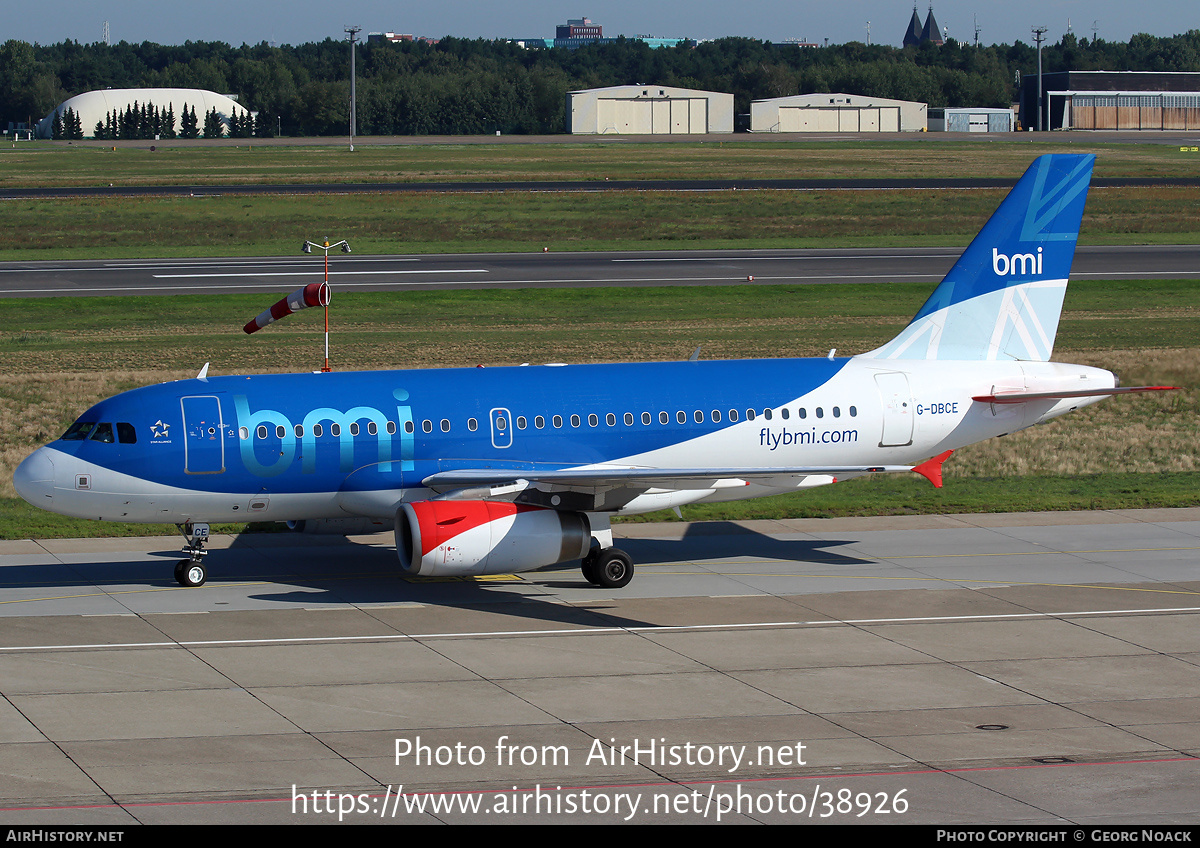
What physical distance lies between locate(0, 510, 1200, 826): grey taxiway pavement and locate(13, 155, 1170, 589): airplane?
5.46 feet

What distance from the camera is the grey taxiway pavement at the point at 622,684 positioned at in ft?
58.8

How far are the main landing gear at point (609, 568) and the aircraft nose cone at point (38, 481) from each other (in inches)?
415

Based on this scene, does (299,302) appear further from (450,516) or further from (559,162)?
(559,162)

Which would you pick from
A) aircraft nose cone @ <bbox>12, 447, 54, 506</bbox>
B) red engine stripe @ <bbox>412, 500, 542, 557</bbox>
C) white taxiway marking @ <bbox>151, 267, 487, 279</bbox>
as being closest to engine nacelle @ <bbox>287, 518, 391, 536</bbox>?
red engine stripe @ <bbox>412, 500, 542, 557</bbox>

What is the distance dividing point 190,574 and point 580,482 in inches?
320

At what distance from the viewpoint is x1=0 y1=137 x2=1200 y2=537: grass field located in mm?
41594

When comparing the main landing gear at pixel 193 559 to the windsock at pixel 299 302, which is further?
the windsock at pixel 299 302

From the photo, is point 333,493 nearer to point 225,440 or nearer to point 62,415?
point 225,440

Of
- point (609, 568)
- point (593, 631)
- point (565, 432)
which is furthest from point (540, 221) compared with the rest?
point (593, 631)

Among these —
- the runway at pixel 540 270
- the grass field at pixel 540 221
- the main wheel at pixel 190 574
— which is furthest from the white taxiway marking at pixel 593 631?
the grass field at pixel 540 221

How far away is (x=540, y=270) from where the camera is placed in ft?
265

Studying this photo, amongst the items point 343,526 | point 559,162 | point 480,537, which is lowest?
point 343,526

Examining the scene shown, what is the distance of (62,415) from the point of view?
45.9 metres

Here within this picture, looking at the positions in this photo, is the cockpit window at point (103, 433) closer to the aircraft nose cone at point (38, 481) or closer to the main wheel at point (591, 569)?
the aircraft nose cone at point (38, 481)
